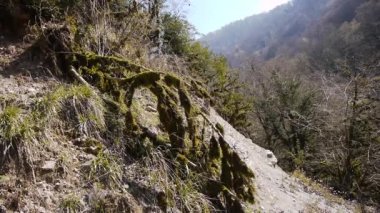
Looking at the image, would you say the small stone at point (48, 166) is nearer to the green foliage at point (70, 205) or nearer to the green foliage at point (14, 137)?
the green foliage at point (14, 137)

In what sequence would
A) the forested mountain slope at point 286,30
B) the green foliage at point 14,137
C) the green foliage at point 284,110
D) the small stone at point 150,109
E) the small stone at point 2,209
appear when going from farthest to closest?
the forested mountain slope at point 286,30 < the green foliage at point 284,110 < the small stone at point 150,109 < the green foliage at point 14,137 < the small stone at point 2,209

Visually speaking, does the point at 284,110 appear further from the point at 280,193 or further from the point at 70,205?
the point at 70,205

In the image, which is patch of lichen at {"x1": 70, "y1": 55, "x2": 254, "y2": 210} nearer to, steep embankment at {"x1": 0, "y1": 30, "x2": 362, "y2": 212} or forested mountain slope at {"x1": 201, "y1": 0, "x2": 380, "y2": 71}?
steep embankment at {"x1": 0, "y1": 30, "x2": 362, "y2": 212}

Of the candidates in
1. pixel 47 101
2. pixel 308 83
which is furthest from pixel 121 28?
pixel 308 83

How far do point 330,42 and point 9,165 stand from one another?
1501 inches

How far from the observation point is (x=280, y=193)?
5.65 meters

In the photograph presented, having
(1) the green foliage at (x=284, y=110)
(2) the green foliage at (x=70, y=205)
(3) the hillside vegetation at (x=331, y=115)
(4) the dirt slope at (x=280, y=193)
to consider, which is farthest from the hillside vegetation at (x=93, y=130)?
(1) the green foliage at (x=284, y=110)

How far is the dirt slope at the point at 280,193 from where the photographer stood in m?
5.05

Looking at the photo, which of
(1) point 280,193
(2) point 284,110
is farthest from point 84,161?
(2) point 284,110

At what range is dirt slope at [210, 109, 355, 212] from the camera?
16.6 ft

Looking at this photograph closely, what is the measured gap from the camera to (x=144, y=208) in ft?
10.8

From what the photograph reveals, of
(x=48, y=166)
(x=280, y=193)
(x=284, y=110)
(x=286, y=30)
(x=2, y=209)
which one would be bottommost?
(x=286, y=30)

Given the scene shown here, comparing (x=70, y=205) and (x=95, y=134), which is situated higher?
(x=95, y=134)

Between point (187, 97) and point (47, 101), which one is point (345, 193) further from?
point (47, 101)
